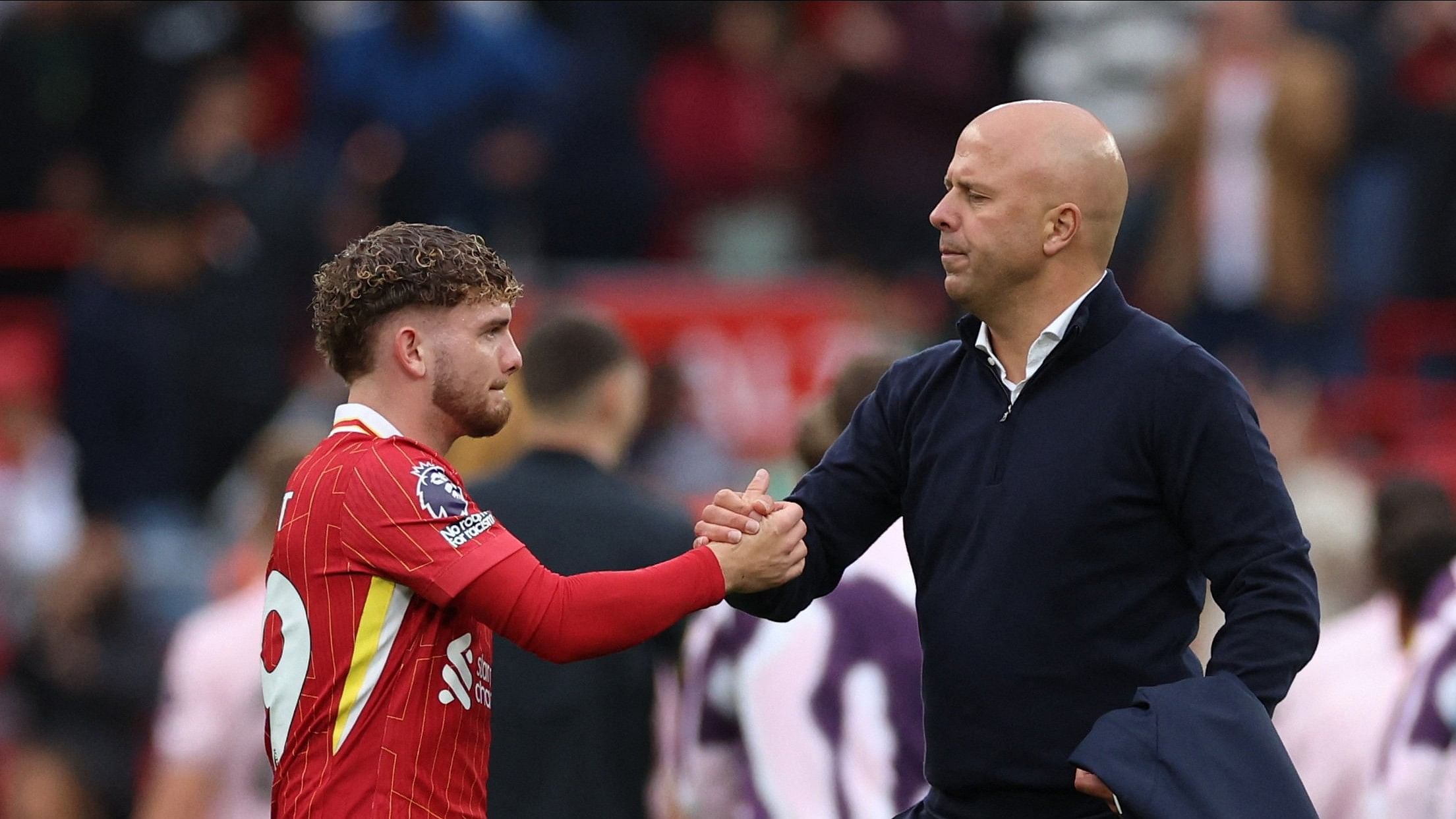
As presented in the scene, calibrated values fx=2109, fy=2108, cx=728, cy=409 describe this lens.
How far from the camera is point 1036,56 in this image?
1224 centimetres

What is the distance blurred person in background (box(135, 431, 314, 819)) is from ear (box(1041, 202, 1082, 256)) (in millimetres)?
2902

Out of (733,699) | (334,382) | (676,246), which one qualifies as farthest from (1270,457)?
(676,246)

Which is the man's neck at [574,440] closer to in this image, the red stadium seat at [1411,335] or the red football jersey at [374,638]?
the red football jersey at [374,638]

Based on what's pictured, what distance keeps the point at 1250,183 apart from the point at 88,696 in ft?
20.2

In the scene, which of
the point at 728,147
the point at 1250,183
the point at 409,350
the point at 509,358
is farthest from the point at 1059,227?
the point at 728,147

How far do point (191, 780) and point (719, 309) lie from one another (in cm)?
544

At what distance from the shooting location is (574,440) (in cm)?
534

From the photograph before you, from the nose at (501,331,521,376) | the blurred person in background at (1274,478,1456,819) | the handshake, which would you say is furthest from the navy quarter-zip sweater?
the blurred person in background at (1274,478,1456,819)

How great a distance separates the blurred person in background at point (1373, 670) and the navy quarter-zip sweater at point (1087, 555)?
73.7 inches

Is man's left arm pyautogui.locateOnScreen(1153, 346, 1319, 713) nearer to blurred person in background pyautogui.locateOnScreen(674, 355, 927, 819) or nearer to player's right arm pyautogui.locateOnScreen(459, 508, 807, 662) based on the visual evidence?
player's right arm pyautogui.locateOnScreen(459, 508, 807, 662)

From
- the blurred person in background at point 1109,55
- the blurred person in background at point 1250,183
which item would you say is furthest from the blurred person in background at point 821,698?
the blurred person in background at point 1109,55

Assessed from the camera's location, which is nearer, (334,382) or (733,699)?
(733,699)

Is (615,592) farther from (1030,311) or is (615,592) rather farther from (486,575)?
(1030,311)

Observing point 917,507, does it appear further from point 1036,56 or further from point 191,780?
point 1036,56
